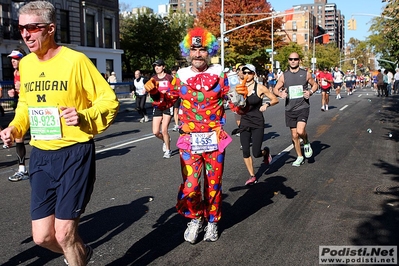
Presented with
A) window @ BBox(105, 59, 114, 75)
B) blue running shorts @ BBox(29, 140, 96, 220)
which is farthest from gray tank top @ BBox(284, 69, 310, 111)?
window @ BBox(105, 59, 114, 75)

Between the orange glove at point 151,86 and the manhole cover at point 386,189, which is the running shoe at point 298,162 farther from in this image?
the orange glove at point 151,86

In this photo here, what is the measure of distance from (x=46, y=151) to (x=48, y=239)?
61 centimetres

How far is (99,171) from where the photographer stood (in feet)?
27.2

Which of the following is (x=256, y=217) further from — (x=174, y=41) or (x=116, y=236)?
(x=174, y=41)

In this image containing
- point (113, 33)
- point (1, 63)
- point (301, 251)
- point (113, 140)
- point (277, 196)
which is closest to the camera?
point (301, 251)

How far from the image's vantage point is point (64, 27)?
107 ft

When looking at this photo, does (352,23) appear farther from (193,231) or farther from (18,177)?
(193,231)

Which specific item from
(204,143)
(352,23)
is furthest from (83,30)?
(204,143)

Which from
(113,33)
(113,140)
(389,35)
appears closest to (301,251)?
(113,140)

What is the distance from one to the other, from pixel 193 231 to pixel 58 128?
6.39 ft

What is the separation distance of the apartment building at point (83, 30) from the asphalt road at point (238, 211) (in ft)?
62.6

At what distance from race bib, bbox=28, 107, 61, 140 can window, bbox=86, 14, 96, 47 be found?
33571mm

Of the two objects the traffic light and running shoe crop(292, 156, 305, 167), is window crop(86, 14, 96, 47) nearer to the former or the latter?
the traffic light

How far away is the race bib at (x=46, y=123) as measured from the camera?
130 inches
